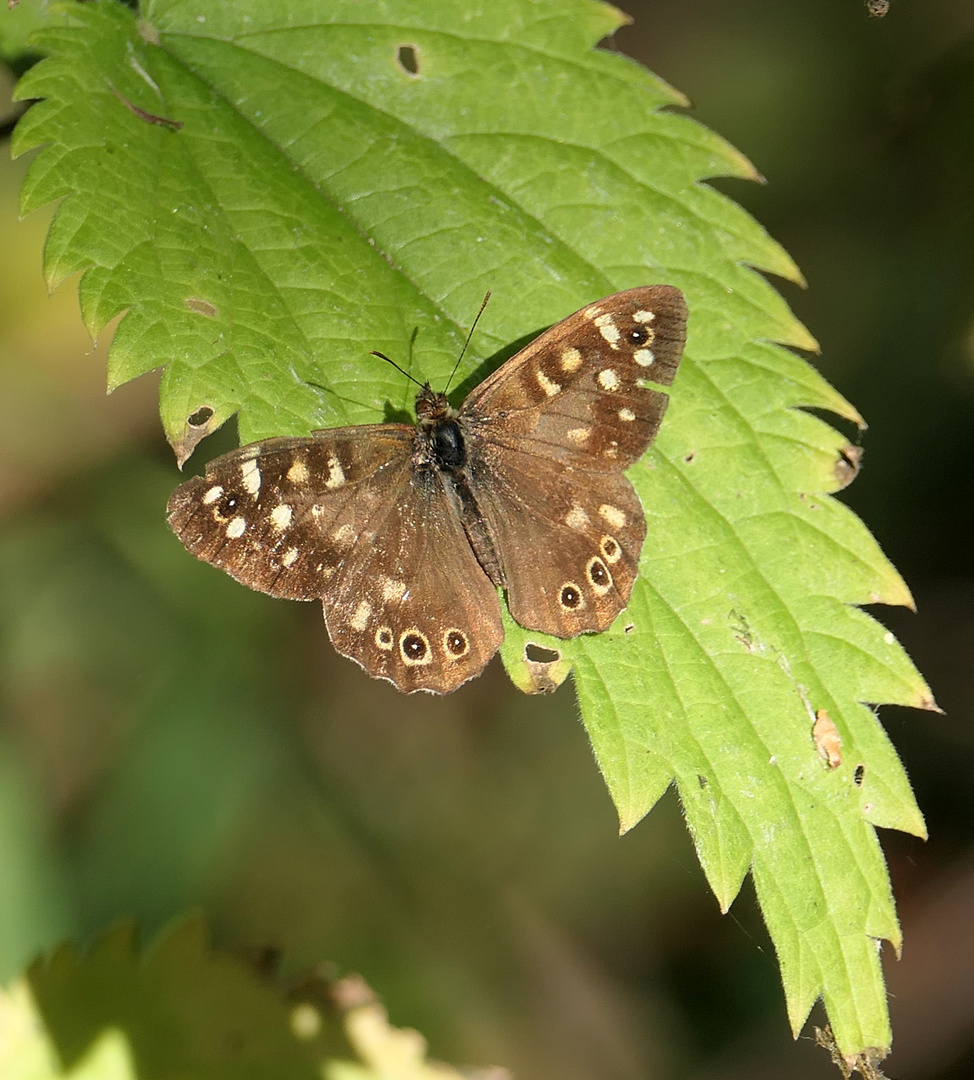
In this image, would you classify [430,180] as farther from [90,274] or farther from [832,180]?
[832,180]

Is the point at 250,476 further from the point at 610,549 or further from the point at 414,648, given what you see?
the point at 610,549

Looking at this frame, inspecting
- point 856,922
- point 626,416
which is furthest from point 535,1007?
point 626,416

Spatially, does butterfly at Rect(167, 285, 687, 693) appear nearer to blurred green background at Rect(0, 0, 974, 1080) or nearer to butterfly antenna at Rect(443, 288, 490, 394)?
butterfly antenna at Rect(443, 288, 490, 394)

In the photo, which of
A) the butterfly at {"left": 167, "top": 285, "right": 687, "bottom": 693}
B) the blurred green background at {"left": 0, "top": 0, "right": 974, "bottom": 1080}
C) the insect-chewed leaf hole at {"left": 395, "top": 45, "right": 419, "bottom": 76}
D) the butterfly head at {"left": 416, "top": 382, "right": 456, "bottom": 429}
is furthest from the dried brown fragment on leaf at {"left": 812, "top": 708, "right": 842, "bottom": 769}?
the insect-chewed leaf hole at {"left": 395, "top": 45, "right": 419, "bottom": 76}

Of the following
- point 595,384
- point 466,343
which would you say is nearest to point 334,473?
point 466,343

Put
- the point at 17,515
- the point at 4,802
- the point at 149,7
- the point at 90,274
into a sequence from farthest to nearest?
the point at 17,515 < the point at 4,802 < the point at 149,7 < the point at 90,274
